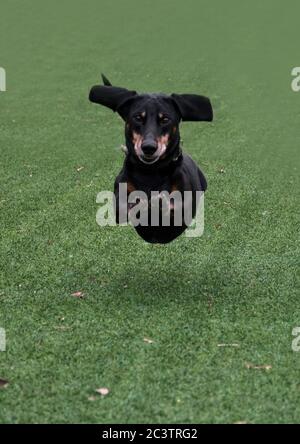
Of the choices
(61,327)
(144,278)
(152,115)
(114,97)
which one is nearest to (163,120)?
(152,115)

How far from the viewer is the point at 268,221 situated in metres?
6.87

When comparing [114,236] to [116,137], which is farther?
[116,137]

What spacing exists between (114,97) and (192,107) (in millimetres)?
473

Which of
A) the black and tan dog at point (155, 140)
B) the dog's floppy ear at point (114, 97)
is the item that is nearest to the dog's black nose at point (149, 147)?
the black and tan dog at point (155, 140)

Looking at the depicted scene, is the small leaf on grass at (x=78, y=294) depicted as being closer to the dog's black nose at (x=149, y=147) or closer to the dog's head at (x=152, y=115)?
the dog's head at (x=152, y=115)

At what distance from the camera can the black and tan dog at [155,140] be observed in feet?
13.6

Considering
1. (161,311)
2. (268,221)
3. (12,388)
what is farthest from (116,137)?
(12,388)

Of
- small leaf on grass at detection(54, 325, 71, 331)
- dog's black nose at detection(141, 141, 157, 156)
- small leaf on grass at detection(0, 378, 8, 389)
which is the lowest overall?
small leaf on grass at detection(0, 378, 8, 389)

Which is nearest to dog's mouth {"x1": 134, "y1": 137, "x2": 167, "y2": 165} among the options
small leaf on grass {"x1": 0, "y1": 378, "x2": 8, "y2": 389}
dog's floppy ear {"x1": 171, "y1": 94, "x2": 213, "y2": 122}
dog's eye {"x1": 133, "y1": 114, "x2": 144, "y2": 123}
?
dog's eye {"x1": 133, "y1": 114, "x2": 144, "y2": 123}

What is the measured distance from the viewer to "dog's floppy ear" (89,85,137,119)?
14.1 ft

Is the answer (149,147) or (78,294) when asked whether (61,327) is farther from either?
(149,147)

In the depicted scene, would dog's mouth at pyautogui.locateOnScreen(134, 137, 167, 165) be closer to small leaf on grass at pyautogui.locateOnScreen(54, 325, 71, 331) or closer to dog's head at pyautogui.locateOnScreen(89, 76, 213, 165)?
dog's head at pyautogui.locateOnScreen(89, 76, 213, 165)
